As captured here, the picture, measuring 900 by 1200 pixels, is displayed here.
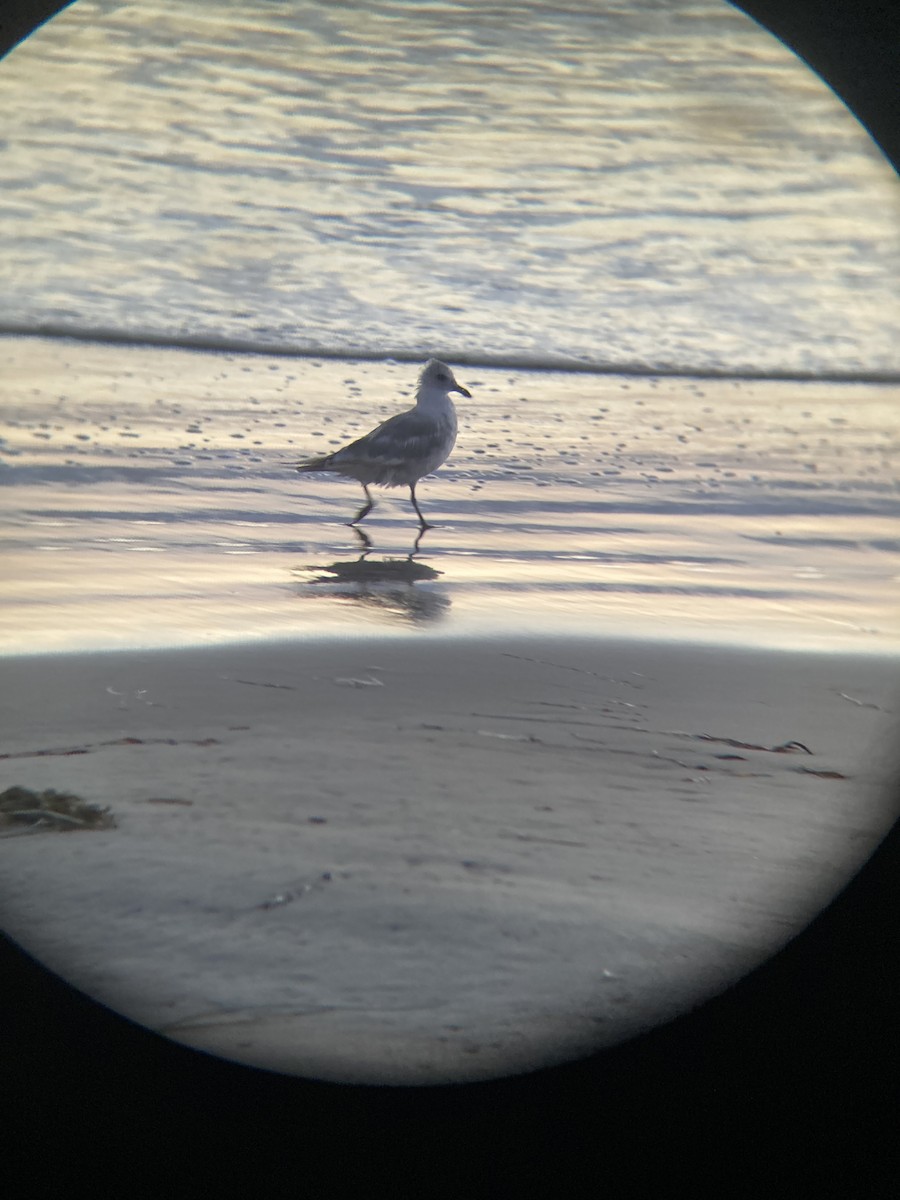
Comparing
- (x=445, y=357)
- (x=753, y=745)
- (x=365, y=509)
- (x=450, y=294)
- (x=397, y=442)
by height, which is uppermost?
(x=450, y=294)

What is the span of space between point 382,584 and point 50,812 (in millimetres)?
1490

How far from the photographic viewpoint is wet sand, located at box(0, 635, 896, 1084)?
1.28m

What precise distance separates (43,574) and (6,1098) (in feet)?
6.78

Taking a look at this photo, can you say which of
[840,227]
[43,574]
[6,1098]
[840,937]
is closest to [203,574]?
[43,574]

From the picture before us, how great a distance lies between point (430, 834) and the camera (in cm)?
174

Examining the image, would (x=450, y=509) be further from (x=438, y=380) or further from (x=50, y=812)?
(x=50, y=812)

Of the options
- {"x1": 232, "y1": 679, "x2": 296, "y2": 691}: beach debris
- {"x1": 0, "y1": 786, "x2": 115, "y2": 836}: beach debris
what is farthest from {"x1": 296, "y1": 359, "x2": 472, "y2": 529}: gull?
{"x1": 0, "y1": 786, "x2": 115, "y2": 836}: beach debris

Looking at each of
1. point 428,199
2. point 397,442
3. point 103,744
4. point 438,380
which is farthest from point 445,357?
point 103,744

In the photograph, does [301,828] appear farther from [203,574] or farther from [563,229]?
[563,229]

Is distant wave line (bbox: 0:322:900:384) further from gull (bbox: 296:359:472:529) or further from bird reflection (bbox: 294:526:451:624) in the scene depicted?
bird reflection (bbox: 294:526:451:624)

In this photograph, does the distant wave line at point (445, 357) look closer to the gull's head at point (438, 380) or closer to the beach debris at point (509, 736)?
the gull's head at point (438, 380)

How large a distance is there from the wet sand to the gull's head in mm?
1809

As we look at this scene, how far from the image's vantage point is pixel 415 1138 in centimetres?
116

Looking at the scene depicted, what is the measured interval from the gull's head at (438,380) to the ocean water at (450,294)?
24 centimetres
